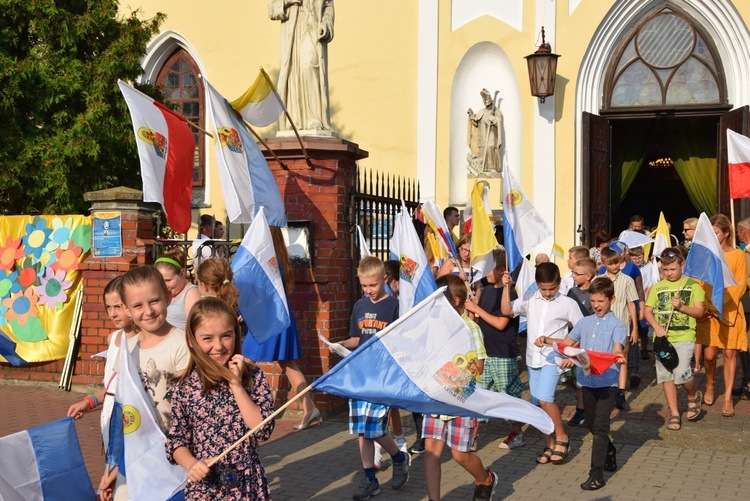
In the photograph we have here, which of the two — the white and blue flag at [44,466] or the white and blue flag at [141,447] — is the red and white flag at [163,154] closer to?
the white and blue flag at [44,466]

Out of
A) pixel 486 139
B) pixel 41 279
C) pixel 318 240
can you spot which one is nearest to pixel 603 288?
A: pixel 318 240

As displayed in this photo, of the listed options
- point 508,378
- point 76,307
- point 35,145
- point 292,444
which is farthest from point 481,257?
point 35,145

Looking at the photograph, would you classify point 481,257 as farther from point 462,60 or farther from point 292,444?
point 462,60

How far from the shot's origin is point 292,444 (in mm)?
8008

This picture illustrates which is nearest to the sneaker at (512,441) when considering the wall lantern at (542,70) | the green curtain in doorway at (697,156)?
the wall lantern at (542,70)

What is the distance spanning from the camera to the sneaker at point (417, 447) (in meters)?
7.84

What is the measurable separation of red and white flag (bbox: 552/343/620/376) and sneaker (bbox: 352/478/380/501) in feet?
5.06

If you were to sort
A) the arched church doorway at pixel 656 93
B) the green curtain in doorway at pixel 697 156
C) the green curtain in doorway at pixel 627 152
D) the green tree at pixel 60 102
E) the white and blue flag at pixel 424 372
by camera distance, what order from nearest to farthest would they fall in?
the white and blue flag at pixel 424 372
the green tree at pixel 60 102
the arched church doorway at pixel 656 93
the green curtain in doorway at pixel 697 156
the green curtain in doorway at pixel 627 152

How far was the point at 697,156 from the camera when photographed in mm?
19297

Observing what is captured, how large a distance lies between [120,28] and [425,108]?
18.2 feet

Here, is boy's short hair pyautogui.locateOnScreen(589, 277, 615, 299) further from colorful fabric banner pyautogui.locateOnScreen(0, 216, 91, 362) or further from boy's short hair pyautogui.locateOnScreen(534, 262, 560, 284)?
colorful fabric banner pyautogui.locateOnScreen(0, 216, 91, 362)

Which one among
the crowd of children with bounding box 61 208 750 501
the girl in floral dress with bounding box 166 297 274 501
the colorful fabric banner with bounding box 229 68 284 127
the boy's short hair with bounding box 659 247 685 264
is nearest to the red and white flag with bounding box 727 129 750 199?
the crowd of children with bounding box 61 208 750 501

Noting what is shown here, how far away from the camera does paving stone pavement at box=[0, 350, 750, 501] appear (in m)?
6.62

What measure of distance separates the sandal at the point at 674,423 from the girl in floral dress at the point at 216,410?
16.7 ft
